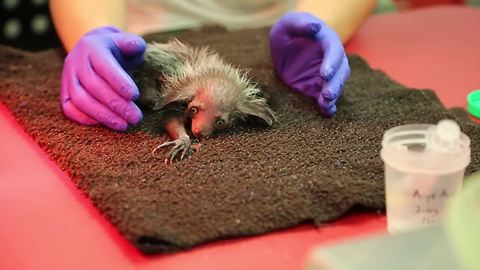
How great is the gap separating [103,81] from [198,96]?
0.14 meters

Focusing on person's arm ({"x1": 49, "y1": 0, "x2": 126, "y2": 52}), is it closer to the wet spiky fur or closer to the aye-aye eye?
the wet spiky fur

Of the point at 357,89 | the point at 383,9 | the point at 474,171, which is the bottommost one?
the point at 383,9

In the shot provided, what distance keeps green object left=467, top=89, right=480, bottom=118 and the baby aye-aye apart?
1.04 ft

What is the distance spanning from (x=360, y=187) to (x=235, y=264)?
191 mm

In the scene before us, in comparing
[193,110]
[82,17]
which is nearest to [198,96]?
[193,110]

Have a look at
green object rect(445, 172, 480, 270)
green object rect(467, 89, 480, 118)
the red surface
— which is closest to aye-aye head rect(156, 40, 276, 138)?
the red surface

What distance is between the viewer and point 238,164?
2.97 feet

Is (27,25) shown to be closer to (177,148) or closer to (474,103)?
(177,148)

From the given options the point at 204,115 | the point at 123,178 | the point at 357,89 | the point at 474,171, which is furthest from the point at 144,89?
the point at 474,171

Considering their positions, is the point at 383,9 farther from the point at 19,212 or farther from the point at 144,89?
the point at 19,212

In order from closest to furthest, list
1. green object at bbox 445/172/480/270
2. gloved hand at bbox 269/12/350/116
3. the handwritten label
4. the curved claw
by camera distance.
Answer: green object at bbox 445/172/480/270, the handwritten label, the curved claw, gloved hand at bbox 269/12/350/116

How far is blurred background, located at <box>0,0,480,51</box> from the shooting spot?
150 centimetres

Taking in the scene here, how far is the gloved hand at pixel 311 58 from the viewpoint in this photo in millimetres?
1063

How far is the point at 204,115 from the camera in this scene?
1.00 metres
